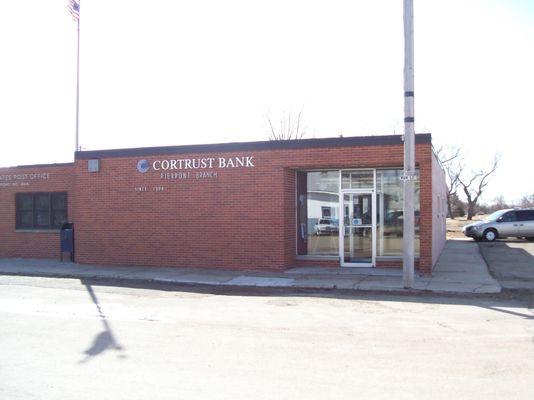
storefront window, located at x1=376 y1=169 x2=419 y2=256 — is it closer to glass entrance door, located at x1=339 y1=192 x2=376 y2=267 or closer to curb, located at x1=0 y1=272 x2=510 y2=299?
glass entrance door, located at x1=339 y1=192 x2=376 y2=267

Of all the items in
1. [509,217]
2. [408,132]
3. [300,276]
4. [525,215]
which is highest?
A: [408,132]

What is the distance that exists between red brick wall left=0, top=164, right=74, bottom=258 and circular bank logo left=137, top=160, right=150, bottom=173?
3606 mm

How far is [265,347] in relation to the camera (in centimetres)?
762

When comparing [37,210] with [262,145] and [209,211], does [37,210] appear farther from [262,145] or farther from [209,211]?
[262,145]

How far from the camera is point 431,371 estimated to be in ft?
21.1

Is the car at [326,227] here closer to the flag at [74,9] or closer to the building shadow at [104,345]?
the building shadow at [104,345]

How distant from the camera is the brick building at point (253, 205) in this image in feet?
51.3

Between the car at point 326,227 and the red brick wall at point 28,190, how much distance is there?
8.52 m

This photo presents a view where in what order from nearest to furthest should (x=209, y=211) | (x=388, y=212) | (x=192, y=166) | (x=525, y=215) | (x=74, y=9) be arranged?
(x=388, y=212) → (x=209, y=211) → (x=192, y=166) → (x=74, y=9) → (x=525, y=215)

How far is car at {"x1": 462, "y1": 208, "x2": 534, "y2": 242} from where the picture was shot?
29859 mm

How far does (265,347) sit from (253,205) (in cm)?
867

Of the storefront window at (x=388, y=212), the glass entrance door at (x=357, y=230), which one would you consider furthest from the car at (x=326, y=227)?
the storefront window at (x=388, y=212)

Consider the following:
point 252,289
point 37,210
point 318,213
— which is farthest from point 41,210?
point 252,289

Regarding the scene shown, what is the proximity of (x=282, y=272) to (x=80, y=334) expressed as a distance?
798 cm
